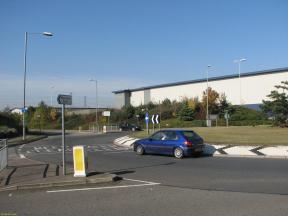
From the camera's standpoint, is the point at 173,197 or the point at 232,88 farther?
the point at 232,88

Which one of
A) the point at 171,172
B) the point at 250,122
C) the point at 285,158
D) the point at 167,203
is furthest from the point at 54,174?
the point at 250,122

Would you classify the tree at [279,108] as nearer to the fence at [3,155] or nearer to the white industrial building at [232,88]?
the fence at [3,155]

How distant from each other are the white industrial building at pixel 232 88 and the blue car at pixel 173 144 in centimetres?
6332

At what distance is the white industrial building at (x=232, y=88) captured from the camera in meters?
83.7

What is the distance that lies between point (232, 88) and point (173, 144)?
71778 millimetres

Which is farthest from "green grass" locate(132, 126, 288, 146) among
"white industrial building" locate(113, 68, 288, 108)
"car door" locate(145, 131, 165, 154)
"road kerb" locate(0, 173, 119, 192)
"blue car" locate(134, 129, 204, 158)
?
"white industrial building" locate(113, 68, 288, 108)

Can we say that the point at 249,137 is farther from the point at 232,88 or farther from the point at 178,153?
the point at 232,88

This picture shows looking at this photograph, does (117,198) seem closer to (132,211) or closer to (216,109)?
(132,211)

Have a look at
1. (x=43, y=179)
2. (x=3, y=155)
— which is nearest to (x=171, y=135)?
(x=3, y=155)

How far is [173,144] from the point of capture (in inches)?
852

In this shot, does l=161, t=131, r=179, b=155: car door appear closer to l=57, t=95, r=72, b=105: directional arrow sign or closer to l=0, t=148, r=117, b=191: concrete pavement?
l=0, t=148, r=117, b=191: concrete pavement

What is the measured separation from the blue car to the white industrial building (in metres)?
63.3

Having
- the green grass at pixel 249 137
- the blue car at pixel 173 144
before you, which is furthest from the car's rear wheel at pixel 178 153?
the green grass at pixel 249 137

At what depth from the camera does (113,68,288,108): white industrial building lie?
3296 inches
